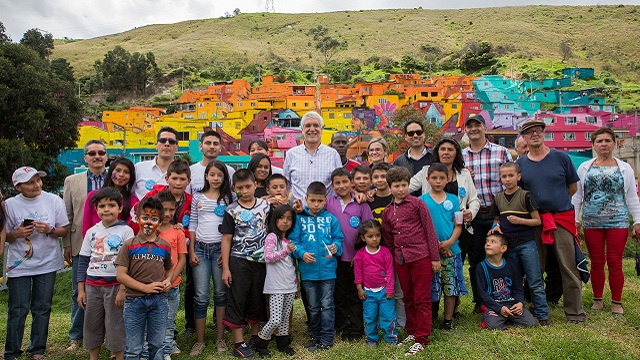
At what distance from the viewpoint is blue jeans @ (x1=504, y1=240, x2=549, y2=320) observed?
3.98 metres

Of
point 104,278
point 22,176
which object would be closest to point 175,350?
point 104,278

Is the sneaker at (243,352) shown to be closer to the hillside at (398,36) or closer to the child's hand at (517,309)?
the child's hand at (517,309)

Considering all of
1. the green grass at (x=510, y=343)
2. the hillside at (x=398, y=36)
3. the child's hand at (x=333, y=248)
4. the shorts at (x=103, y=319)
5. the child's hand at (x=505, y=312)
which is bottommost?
the green grass at (x=510, y=343)

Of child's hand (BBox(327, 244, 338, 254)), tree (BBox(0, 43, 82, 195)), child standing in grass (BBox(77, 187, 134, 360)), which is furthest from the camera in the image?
tree (BBox(0, 43, 82, 195))

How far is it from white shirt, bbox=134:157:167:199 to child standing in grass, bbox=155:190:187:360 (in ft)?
1.70

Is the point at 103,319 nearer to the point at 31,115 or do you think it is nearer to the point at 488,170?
the point at 488,170

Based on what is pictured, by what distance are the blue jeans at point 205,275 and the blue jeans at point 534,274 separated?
2.64m

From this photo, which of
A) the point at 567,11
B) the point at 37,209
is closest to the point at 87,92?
the point at 37,209

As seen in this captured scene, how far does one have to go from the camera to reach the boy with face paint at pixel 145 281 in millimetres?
3123

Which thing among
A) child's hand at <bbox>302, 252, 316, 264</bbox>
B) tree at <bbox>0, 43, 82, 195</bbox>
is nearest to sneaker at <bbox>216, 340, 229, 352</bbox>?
child's hand at <bbox>302, 252, 316, 264</bbox>

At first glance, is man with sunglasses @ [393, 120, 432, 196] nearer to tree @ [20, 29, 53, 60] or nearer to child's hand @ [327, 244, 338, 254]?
child's hand @ [327, 244, 338, 254]

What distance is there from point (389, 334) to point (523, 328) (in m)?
1.22

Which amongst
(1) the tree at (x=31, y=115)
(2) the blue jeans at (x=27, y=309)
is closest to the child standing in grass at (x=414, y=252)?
(2) the blue jeans at (x=27, y=309)

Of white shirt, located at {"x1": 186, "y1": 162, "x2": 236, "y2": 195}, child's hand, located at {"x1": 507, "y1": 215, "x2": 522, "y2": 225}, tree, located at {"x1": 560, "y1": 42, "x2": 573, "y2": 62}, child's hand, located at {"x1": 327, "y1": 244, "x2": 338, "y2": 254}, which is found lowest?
child's hand, located at {"x1": 327, "y1": 244, "x2": 338, "y2": 254}
